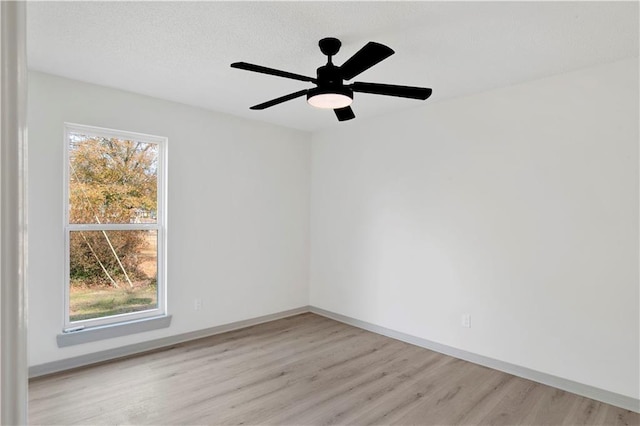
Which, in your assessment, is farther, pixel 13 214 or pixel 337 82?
pixel 337 82

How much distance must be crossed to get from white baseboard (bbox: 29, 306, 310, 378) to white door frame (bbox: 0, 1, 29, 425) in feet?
11.6

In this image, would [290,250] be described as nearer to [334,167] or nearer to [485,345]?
[334,167]

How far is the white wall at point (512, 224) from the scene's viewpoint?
106 inches

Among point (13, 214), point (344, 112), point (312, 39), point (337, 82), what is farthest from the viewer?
point (344, 112)

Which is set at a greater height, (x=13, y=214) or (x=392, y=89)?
(x=392, y=89)

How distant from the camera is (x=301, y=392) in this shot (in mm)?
2826

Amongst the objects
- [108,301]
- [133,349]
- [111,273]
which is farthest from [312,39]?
[133,349]

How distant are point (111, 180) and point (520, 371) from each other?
13.7 ft

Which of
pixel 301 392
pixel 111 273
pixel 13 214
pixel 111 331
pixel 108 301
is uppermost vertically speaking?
pixel 13 214

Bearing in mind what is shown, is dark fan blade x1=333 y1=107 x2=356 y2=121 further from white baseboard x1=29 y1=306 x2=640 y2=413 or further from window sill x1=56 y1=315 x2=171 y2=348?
window sill x1=56 y1=315 x2=171 y2=348

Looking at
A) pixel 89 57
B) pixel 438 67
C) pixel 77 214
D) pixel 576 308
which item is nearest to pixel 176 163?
pixel 77 214

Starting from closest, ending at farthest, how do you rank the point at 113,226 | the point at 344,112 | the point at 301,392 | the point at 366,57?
the point at 366,57 → the point at 344,112 → the point at 301,392 → the point at 113,226

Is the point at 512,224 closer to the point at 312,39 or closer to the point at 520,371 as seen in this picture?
the point at 520,371

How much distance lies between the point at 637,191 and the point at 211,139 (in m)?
3.93
